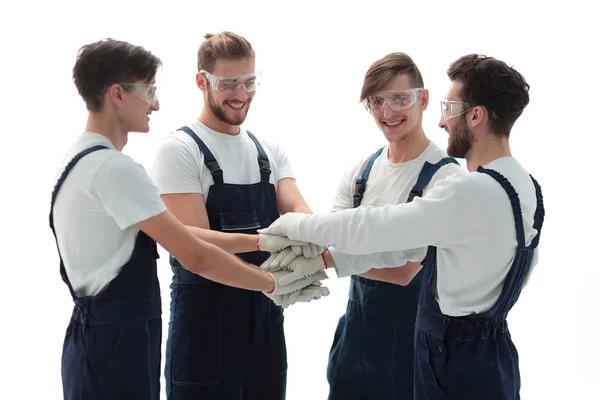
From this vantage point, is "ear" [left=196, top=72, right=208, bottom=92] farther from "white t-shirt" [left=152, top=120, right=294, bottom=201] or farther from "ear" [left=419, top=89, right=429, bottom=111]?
"ear" [left=419, top=89, right=429, bottom=111]

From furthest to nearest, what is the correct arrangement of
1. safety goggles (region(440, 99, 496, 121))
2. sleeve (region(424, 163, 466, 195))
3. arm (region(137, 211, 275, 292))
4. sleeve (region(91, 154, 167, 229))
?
sleeve (region(424, 163, 466, 195)) < safety goggles (region(440, 99, 496, 121)) < arm (region(137, 211, 275, 292)) < sleeve (region(91, 154, 167, 229))

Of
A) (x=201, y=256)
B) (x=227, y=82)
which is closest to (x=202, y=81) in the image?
(x=227, y=82)

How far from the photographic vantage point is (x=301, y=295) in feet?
10.8

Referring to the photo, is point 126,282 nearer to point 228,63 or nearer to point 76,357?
point 76,357

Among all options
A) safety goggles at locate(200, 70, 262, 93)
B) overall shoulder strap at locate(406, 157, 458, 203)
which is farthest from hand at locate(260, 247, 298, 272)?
safety goggles at locate(200, 70, 262, 93)

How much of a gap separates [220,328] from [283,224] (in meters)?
0.55

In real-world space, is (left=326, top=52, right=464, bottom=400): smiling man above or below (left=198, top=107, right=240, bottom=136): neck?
below

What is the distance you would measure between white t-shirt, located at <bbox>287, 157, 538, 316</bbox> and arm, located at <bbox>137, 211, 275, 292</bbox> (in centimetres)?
50

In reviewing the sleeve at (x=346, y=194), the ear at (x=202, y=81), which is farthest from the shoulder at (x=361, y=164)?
the ear at (x=202, y=81)

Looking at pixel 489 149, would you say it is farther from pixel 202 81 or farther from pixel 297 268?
pixel 202 81

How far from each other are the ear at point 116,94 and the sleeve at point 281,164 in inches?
40.1

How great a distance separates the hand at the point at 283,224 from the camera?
10.0ft

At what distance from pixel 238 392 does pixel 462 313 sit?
115cm

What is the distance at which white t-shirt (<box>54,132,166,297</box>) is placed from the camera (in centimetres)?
246
